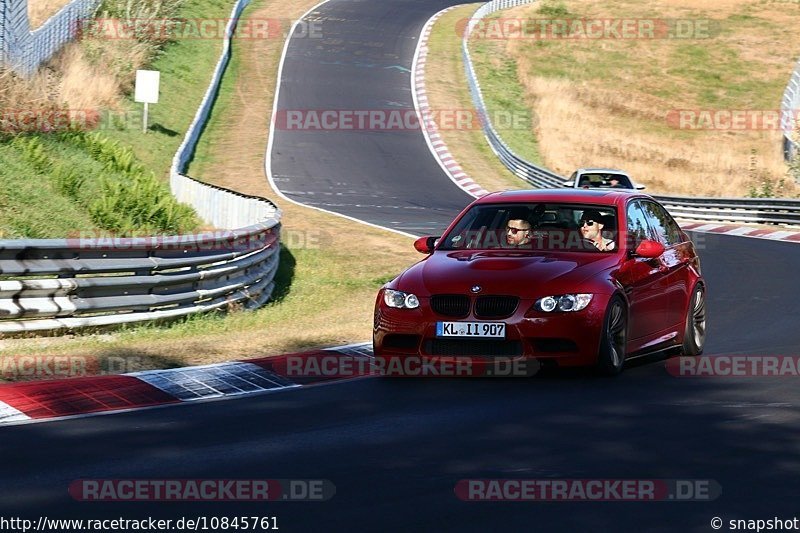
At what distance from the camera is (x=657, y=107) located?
190ft

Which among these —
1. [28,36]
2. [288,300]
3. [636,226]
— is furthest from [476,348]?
[28,36]

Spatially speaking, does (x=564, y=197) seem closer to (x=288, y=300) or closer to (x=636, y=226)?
(x=636, y=226)

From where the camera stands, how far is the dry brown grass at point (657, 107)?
4778 centimetres

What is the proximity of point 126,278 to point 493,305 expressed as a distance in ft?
13.8

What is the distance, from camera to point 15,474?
6.78 metres

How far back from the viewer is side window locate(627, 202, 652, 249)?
11.6 meters

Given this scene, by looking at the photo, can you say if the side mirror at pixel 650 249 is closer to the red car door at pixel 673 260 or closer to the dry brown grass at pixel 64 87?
the red car door at pixel 673 260

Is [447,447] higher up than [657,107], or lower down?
higher up

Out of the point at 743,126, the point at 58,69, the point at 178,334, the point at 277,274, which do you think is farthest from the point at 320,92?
the point at 178,334

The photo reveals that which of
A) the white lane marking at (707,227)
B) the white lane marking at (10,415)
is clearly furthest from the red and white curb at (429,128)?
the white lane marking at (10,415)

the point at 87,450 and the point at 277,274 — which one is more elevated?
the point at 87,450

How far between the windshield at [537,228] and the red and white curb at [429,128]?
24.3m

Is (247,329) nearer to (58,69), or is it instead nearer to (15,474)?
(15,474)

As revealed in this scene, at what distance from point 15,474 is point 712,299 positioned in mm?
12389
